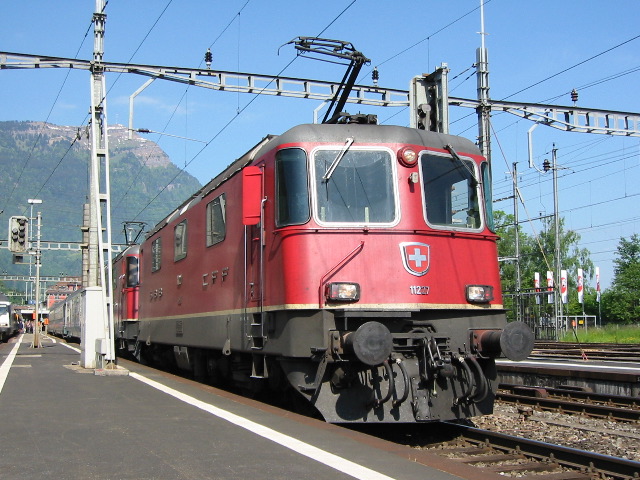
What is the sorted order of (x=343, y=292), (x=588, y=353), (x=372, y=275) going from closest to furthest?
(x=343, y=292) < (x=372, y=275) < (x=588, y=353)

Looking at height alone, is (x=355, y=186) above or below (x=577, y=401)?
above

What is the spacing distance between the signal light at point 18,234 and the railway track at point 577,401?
18833 mm

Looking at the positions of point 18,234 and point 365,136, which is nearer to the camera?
point 365,136

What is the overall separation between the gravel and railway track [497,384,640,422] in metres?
A: 0.26

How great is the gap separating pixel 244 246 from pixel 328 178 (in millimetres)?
1759

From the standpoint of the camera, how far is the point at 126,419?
7.66 meters

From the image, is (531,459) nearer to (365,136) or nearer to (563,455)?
(563,455)

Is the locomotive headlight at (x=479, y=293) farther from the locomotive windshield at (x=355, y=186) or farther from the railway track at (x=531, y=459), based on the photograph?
the railway track at (x=531, y=459)

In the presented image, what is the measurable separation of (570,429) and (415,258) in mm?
3335

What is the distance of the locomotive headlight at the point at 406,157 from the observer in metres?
8.48

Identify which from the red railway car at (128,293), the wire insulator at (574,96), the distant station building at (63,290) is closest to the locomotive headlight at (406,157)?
the red railway car at (128,293)

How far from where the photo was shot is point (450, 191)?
889cm

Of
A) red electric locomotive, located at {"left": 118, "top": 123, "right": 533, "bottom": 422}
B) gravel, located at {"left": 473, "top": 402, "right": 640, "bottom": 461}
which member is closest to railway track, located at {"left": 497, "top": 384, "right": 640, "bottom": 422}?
gravel, located at {"left": 473, "top": 402, "right": 640, "bottom": 461}

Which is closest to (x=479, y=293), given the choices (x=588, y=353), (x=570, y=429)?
(x=570, y=429)
